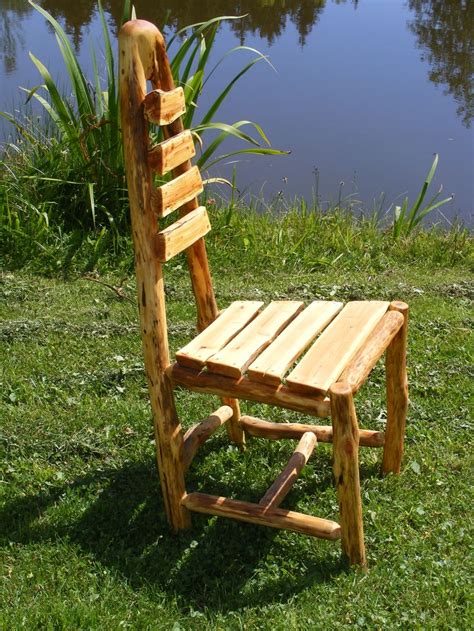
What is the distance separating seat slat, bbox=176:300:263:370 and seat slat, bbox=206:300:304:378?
3 centimetres

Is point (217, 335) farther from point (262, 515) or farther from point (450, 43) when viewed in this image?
point (450, 43)

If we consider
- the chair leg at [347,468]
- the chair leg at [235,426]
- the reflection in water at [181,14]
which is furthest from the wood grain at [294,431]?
the reflection in water at [181,14]

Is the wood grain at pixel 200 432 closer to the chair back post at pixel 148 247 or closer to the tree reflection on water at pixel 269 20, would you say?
the chair back post at pixel 148 247

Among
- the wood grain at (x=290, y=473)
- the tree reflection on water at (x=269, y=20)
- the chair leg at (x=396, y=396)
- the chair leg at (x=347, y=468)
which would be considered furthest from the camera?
the tree reflection on water at (x=269, y=20)

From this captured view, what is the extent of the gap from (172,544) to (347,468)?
71 cm

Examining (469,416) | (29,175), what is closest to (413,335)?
(469,416)

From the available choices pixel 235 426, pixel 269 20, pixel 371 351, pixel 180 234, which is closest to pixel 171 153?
pixel 180 234

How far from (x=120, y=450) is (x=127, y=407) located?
11.9 inches

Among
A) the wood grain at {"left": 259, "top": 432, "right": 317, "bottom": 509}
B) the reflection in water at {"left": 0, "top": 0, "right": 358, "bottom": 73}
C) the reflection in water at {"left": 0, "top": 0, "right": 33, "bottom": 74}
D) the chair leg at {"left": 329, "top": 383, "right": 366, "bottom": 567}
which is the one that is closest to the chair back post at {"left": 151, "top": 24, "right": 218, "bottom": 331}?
the wood grain at {"left": 259, "top": 432, "right": 317, "bottom": 509}

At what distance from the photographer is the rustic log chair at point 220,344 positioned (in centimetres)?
254

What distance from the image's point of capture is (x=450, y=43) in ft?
37.3

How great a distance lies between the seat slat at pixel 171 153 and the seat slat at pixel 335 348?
2.40 feet

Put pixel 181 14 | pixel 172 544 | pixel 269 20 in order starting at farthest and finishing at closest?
pixel 269 20 → pixel 181 14 → pixel 172 544

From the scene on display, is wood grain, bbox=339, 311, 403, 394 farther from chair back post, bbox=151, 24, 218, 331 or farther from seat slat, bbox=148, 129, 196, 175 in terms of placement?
seat slat, bbox=148, 129, 196, 175
